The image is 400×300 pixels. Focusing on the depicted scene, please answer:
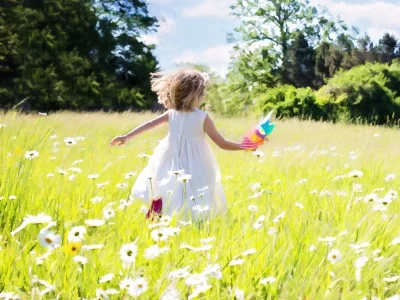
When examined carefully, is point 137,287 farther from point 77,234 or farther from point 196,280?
point 77,234

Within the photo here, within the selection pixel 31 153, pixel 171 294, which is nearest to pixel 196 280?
pixel 171 294

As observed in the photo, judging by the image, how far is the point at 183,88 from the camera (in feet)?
12.4

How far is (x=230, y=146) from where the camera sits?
12.6ft

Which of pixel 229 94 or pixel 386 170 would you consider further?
pixel 229 94

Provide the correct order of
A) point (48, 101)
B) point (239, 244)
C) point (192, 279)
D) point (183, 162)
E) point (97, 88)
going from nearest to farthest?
1. point (192, 279)
2. point (239, 244)
3. point (183, 162)
4. point (48, 101)
5. point (97, 88)

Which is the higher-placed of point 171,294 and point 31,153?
point 31,153

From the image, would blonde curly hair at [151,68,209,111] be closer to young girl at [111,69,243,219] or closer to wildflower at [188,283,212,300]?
young girl at [111,69,243,219]

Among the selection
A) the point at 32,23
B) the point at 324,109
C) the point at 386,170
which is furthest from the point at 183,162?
the point at 32,23

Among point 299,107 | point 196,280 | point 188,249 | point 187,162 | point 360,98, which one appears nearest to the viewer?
point 196,280

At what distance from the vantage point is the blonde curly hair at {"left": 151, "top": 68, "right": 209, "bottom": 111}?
377 centimetres

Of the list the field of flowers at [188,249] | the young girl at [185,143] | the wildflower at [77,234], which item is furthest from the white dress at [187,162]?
the wildflower at [77,234]

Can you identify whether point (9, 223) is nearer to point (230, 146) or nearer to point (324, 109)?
point (230, 146)

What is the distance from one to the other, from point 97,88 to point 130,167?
19.7m

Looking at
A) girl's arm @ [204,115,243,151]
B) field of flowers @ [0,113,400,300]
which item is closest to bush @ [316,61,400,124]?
girl's arm @ [204,115,243,151]
